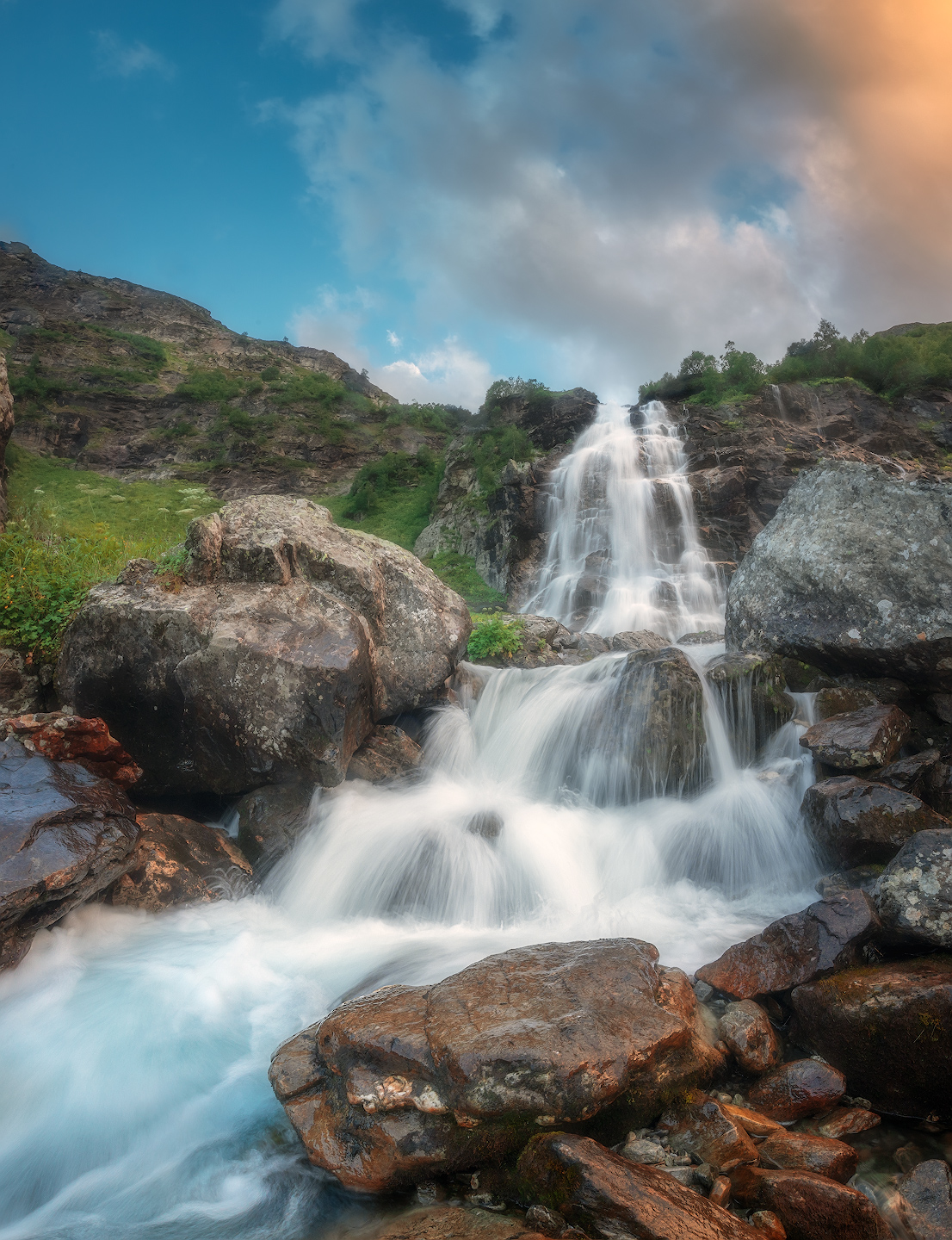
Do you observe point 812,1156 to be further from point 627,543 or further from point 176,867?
point 627,543

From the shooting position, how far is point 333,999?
5.11m

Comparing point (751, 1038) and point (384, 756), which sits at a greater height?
point (384, 756)

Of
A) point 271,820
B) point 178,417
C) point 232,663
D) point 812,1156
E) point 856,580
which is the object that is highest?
point 178,417

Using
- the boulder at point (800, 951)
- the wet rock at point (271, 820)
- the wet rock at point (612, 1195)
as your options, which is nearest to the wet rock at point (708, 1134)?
the wet rock at point (612, 1195)

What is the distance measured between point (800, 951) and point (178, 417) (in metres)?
36.8

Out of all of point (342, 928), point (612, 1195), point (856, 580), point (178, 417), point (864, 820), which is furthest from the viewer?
point (178, 417)

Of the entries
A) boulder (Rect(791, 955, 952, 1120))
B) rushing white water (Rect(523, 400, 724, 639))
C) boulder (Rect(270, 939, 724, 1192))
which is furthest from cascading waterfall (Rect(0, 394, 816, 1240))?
rushing white water (Rect(523, 400, 724, 639))

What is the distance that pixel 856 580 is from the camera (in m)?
8.09

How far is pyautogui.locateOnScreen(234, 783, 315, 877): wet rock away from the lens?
283 inches

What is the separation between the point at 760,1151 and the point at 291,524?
7.97m

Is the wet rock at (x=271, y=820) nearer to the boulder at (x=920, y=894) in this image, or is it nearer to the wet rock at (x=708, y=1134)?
the wet rock at (x=708, y=1134)

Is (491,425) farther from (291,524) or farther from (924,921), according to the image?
(924,921)

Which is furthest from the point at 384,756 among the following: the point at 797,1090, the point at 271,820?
the point at 797,1090

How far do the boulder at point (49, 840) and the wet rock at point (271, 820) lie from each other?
55.9 inches
